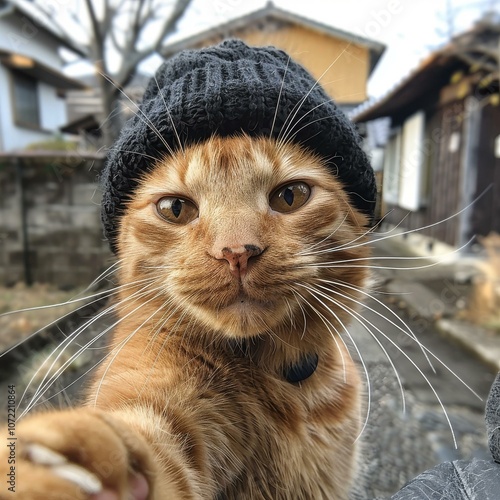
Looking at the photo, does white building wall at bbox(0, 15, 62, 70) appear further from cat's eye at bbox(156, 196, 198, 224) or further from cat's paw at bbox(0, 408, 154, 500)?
cat's paw at bbox(0, 408, 154, 500)

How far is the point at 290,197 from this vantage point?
1.47 ft

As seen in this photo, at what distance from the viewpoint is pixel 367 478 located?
0.70 m

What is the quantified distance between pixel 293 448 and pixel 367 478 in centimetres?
35

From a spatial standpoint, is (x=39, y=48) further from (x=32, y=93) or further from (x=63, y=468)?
(x=63, y=468)

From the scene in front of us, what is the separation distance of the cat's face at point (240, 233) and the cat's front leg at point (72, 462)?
16 cm

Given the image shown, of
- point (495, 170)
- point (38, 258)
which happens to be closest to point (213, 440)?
point (38, 258)

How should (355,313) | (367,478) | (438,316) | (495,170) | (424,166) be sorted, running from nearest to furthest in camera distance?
(355,313)
(367,478)
(438,316)
(495,170)
(424,166)

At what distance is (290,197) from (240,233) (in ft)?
0.32

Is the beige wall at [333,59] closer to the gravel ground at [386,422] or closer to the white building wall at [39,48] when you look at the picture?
the gravel ground at [386,422]

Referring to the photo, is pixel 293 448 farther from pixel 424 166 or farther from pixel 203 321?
pixel 424 166

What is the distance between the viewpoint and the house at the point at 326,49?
21.3 inches

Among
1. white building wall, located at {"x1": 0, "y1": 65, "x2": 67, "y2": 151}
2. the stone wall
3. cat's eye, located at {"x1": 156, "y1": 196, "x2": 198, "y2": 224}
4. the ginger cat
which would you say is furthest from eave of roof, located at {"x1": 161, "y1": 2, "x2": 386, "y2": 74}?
white building wall, located at {"x1": 0, "y1": 65, "x2": 67, "y2": 151}

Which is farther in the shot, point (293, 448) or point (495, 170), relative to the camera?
point (495, 170)

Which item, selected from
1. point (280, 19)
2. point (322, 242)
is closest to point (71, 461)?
point (322, 242)
